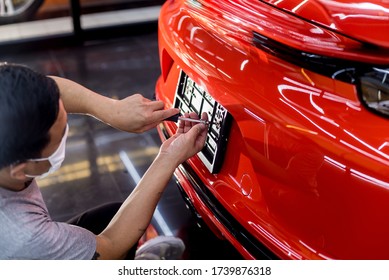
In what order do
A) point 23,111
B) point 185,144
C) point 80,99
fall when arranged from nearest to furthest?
point 23,111 → point 185,144 → point 80,99

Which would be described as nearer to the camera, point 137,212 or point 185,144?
point 137,212

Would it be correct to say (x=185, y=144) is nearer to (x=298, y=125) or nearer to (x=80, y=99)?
(x=298, y=125)

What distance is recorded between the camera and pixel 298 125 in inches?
49.1

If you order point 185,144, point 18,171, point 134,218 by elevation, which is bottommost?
point 134,218

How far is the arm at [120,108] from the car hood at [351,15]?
0.48 meters

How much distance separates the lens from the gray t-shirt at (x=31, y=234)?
1151 mm

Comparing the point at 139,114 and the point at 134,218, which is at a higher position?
the point at 139,114

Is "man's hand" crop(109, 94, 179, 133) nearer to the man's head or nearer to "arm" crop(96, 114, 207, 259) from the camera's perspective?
"arm" crop(96, 114, 207, 259)

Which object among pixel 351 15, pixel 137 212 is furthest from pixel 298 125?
pixel 137 212

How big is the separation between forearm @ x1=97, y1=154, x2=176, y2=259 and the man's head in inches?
12.8

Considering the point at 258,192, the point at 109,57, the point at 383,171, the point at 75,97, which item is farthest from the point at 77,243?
the point at 109,57

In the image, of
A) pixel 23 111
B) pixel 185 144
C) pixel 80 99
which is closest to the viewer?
pixel 23 111

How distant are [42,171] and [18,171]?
0.32ft
